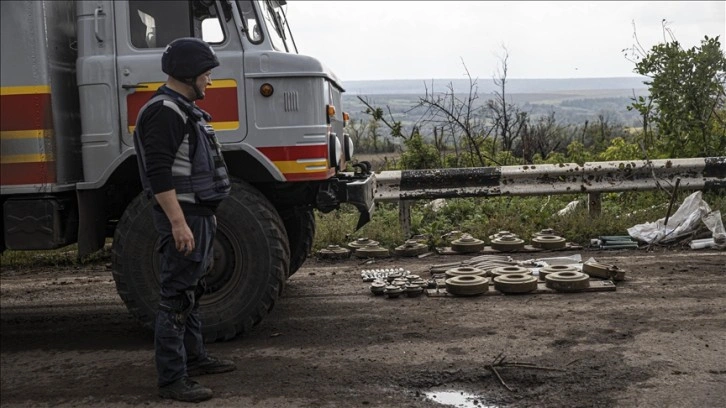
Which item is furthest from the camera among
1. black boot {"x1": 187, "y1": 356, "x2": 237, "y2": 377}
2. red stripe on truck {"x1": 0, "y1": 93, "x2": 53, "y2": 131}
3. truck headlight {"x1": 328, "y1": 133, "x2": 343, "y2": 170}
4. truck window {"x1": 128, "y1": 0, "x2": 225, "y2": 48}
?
truck headlight {"x1": 328, "y1": 133, "x2": 343, "y2": 170}

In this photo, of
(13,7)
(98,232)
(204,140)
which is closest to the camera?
(204,140)

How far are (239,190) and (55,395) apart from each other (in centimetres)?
177

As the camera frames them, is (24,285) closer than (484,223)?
Yes

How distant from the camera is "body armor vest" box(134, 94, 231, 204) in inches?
171

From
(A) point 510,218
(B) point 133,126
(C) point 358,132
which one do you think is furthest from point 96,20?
(C) point 358,132

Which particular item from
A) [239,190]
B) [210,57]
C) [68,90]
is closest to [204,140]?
[210,57]

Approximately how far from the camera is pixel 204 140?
14.7ft

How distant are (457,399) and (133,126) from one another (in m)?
2.92

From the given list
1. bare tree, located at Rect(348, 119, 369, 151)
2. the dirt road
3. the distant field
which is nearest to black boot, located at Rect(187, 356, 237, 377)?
the dirt road

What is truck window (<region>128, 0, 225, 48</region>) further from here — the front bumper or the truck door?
the front bumper

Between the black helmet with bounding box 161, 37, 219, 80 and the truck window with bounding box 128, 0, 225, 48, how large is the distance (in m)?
1.28

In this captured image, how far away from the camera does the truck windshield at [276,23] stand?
585 centimetres

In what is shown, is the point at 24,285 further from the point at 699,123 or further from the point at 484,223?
the point at 699,123

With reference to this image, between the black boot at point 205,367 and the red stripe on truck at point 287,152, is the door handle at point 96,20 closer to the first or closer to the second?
the red stripe on truck at point 287,152
